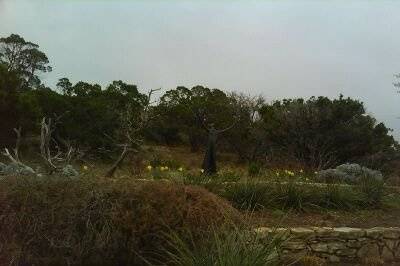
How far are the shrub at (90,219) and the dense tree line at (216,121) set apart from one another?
51.4ft

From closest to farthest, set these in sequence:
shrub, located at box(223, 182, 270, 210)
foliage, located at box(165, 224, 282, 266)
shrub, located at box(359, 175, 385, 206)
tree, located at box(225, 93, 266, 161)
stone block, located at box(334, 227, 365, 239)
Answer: foliage, located at box(165, 224, 282, 266) → stone block, located at box(334, 227, 365, 239) → shrub, located at box(223, 182, 270, 210) → shrub, located at box(359, 175, 385, 206) → tree, located at box(225, 93, 266, 161)

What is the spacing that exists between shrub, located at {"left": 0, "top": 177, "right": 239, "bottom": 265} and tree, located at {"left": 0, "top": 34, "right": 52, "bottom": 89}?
3394cm

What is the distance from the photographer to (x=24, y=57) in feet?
133

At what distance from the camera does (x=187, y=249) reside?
6148 millimetres

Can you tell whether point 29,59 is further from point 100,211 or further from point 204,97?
point 100,211

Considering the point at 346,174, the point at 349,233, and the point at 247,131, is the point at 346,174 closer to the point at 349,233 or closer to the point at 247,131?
the point at 349,233

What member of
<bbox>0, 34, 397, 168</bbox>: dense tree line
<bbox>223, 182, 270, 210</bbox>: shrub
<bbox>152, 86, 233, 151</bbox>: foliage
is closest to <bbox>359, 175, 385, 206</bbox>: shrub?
<bbox>223, 182, 270, 210</bbox>: shrub

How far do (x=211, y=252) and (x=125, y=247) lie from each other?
111cm

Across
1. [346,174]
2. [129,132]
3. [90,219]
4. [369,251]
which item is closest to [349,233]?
[369,251]

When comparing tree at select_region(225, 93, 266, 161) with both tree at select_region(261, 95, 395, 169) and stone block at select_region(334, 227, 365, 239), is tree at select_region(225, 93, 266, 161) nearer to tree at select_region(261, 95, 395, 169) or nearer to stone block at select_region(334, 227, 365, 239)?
tree at select_region(261, 95, 395, 169)

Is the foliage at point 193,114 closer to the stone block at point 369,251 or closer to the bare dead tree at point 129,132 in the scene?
the bare dead tree at point 129,132

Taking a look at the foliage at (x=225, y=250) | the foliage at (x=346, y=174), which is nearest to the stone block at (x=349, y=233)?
the foliage at (x=225, y=250)

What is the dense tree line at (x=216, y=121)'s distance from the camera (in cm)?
2652

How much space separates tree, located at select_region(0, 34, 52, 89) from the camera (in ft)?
130
